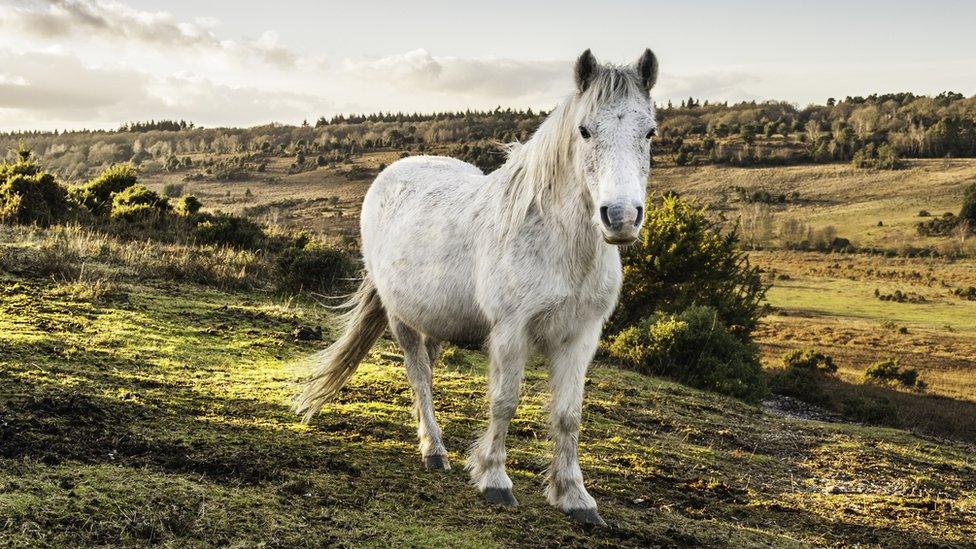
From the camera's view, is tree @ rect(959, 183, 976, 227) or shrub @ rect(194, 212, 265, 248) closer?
shrub @ rect(194, 212, 265, 248)

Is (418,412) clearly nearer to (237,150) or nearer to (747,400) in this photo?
(747,400)

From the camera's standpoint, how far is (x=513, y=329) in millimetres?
Result: 4523

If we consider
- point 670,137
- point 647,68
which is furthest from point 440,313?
point 670,137

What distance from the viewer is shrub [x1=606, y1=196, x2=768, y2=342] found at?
2256 cm

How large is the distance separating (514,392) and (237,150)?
13177 cm

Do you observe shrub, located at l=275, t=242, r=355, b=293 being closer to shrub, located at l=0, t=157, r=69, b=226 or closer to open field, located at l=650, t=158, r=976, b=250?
shrub, located at l=0, t=157, r=69, b=226

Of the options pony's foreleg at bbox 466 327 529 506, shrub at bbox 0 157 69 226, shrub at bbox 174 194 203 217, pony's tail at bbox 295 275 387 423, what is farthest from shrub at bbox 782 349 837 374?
pony's foreleg at bbox 466 327 529 506

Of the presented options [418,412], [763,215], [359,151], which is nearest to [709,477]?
[418,412]

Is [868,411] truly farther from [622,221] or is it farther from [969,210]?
[969,210]

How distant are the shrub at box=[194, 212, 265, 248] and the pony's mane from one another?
1732 centimetres

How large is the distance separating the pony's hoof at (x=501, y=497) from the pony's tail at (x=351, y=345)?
2.08m

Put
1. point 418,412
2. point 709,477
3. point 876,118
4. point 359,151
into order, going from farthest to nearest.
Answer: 1. point 876,118
2. point 359,151
3. point 709,477
4. point 418,412

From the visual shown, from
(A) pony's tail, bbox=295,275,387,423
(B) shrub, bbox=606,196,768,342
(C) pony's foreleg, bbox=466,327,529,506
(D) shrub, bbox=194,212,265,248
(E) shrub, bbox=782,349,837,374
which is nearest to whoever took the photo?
(C) pony's foreleg, bbox=466,327,529,506

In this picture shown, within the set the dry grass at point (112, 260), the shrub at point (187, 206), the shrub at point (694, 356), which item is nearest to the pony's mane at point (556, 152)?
the dry grass at point (112, 260)
